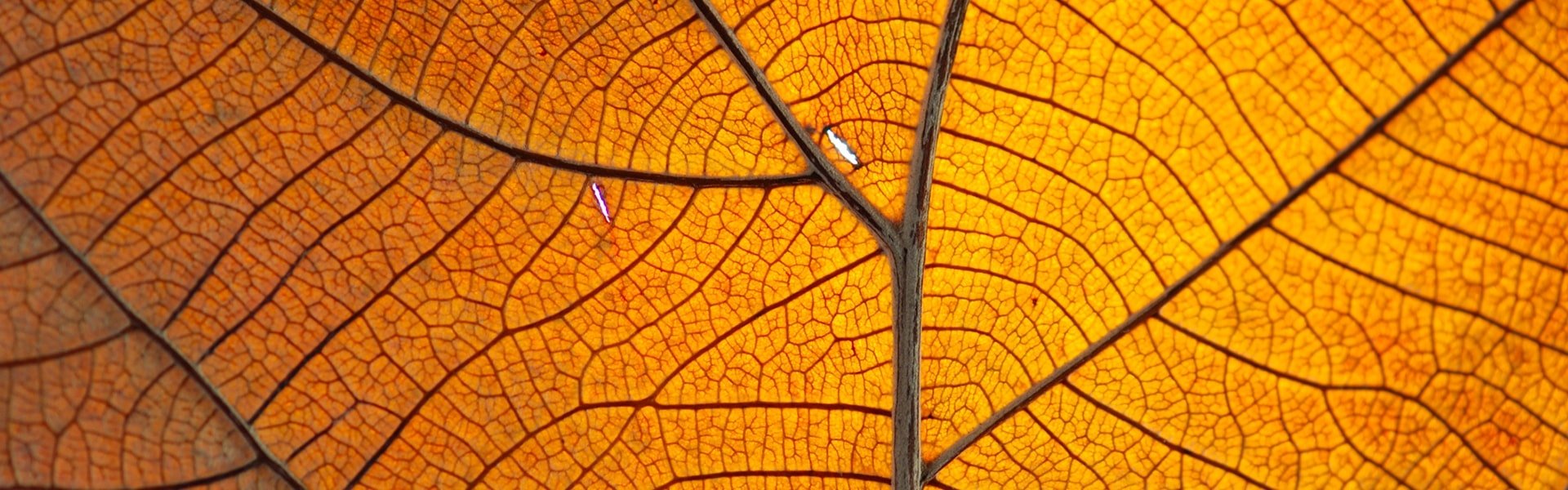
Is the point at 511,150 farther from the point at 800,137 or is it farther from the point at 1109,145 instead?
the point at 1109,145

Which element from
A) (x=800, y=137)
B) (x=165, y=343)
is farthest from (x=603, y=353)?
(x=165, y=343)

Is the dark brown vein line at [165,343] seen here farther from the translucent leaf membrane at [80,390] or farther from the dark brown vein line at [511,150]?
the dark brown vein line at [511,150]

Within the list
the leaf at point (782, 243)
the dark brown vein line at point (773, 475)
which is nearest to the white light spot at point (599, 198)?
the leaf at point (782, 243)

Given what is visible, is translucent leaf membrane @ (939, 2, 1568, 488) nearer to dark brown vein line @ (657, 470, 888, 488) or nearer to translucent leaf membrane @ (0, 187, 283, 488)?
dark brown vein line @ (657, 470, 888, 488)

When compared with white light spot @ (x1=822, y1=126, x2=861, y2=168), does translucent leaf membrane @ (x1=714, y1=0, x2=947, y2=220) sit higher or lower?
higher

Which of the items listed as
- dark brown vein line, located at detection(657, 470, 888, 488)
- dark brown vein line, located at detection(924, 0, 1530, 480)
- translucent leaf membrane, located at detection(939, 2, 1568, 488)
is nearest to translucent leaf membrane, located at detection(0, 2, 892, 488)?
dark brown vein line, located at detection(657, 470, 888, 488)

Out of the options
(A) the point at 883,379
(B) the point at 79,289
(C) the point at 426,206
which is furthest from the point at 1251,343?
(B) the point at 79,289
